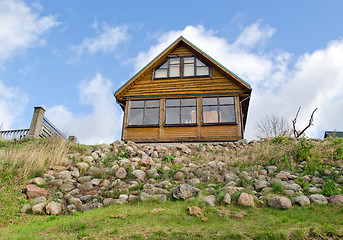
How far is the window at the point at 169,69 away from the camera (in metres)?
17.8

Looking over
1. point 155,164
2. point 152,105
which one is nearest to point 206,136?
point 152,105

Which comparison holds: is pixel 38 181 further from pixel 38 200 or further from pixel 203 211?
pixel 203 211

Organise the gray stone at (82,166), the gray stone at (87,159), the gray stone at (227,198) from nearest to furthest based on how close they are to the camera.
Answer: the gray stone at (227,198) → the gray stone at (82,166) → the gray stone at (87,159)

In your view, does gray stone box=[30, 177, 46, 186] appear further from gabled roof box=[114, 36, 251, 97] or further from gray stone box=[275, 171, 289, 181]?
gabled roof box=[114, 36, 251, 97]

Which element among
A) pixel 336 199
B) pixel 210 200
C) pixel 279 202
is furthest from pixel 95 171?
pixel 336 199

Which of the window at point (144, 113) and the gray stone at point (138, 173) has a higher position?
the window at point (144, 113)

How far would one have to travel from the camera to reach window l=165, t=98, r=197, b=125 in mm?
16547

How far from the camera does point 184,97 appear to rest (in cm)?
1706

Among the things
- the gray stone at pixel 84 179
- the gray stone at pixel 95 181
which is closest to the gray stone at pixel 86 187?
the gray stone at pixel 95 181

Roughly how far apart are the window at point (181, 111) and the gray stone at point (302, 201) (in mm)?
9331

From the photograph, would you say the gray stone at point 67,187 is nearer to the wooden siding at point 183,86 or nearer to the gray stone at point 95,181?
the gray stone at point 95,181

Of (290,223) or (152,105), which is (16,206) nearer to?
(290,223)

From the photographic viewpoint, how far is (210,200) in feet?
24.9

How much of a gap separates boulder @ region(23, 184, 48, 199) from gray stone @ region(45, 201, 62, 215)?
0.95 meters
